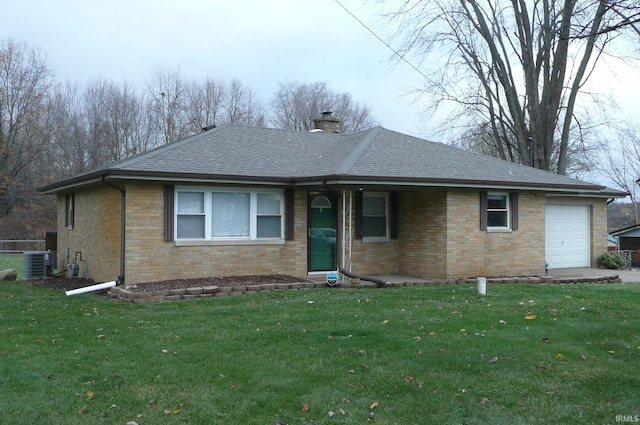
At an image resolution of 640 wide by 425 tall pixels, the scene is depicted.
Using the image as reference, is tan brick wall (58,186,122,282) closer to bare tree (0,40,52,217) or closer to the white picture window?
the white picture window

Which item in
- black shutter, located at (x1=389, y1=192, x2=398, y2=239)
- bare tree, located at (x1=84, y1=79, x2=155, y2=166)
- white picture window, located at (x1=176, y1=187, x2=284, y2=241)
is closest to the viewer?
white picture window, located at (x1=176, y1=187, x2=284, y2=241)

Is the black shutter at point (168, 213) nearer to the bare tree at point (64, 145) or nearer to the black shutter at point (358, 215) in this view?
the black shutter at point (358, 215)

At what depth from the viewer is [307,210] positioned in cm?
1493

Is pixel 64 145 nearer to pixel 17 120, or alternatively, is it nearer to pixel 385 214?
pixel 17 120

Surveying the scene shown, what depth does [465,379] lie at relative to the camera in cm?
600

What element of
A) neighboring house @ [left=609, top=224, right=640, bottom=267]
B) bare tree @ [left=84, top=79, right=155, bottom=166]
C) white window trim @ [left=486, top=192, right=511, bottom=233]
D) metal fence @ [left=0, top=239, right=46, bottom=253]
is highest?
bare tree @ [left=84, top=79, right=155, bottom=166]

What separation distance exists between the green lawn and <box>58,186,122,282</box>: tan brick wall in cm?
349

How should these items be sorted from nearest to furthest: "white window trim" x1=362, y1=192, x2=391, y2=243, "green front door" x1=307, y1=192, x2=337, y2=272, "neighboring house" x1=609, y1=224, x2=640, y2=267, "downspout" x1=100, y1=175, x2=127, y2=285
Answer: "downspout" x1=100, y1=175, x2=127, y2=285 → "green front door" x1=307, y1=192, x2=337, y2=272 → "white window trim" x1=362, y1=192, x2=391, y2=243 → "neighboring house" x1=609, y1=224, x2=640, y2=267

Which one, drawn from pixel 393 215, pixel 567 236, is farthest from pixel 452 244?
pixel 567 236

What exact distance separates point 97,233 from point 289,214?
16.5 ft

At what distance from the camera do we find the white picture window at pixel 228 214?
13570mm

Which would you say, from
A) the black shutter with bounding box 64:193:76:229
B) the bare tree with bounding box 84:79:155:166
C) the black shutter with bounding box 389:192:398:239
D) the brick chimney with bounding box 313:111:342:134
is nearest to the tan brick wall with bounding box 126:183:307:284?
the black shutter with bounding box 389:192:398:239

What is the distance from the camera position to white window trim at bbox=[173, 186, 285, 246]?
528 inches

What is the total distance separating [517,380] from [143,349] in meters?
4.48
